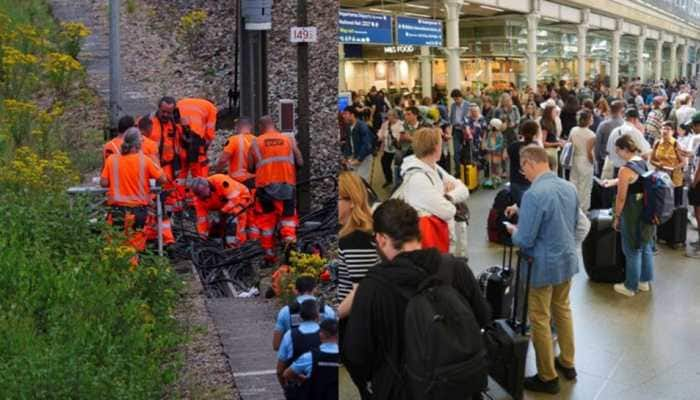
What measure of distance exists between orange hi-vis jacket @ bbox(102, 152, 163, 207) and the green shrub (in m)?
1.07

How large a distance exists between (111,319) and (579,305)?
4.82 meters

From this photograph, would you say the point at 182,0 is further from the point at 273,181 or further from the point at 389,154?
the point at 273,181

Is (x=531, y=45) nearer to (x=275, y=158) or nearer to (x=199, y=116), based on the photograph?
(x=199, y=116)

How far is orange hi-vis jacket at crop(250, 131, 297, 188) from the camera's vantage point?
28.7ft

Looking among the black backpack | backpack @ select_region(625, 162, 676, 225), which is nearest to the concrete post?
backpack @ select_region(625, 162, 676, 225)

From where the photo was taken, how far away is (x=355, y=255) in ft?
14.1

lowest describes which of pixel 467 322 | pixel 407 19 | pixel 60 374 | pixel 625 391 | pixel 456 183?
pixel 625 391

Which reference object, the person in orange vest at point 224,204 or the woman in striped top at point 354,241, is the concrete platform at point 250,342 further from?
the person in orange vest at point 224,204

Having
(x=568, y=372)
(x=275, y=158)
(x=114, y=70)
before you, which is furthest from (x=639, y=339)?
(x=114, y=70)

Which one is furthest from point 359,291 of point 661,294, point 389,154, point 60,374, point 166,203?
point 389,154

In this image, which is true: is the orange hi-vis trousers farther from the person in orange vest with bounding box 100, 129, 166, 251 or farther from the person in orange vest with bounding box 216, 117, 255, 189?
the person in orange vest with bounding box 100, 129, 166, 251

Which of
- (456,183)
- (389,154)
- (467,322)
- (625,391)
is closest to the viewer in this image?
(467,322)

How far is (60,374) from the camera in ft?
12.5

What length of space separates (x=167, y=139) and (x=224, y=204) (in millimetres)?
1136
